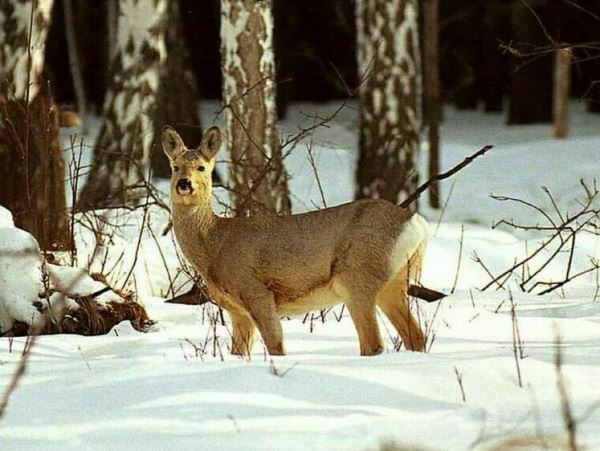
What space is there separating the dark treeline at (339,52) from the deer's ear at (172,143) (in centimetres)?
1872

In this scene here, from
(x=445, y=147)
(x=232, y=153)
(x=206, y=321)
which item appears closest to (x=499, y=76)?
(x=445, y=147)

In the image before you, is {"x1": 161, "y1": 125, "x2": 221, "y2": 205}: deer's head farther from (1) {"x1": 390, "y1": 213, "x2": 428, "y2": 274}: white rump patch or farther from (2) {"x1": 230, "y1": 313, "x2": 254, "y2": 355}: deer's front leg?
(1) {"x1": 390, "y1": 213, "x2": 428, "y2": 274}: white rump patch

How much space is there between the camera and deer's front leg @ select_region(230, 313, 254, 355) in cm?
743

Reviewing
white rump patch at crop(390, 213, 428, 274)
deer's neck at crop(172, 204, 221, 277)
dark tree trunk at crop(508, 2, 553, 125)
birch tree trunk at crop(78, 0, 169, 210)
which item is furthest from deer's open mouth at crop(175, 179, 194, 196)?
dark tree trunk at crop(508, 2, 553, 125)

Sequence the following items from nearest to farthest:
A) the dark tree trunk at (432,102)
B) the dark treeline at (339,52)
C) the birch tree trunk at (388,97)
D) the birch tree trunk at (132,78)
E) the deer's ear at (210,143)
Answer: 1. the deer's ear at (210,143)
2. the birch tree trunk at (388,97)
3. the birch tree trunk at (132,78)
4. the dark tree trunk at (432,102)
5. the dark treeline at (339,52)

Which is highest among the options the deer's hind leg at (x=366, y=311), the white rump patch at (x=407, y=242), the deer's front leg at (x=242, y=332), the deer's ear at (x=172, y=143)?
the deer's ear at (x=172, y=143)

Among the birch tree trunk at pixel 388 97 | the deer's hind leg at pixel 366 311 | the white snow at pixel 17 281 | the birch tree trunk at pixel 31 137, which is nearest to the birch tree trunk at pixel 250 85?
the birch tree trunk at pixel 31 137

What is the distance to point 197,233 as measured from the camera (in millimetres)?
7523

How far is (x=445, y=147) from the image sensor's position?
2298 centimetres

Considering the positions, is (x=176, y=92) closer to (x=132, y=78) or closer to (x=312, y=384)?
(x=132, y=78)

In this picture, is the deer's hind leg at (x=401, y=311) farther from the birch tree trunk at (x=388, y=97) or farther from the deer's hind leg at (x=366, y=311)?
the birch tree trunk at (x=388, y=97)

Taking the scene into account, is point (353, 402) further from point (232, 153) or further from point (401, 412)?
point (232, 153)

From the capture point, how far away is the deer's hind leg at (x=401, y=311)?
7.34 metres

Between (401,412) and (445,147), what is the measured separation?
17.9 m
